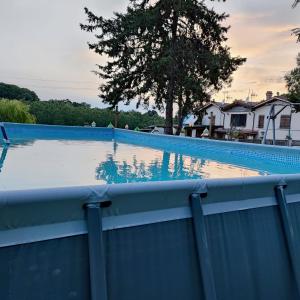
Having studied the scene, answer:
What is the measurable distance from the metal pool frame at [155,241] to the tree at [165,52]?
14029mm

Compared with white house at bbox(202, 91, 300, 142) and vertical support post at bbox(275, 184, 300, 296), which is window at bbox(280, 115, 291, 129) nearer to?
white house at bbox(202, 91, 300, 142)

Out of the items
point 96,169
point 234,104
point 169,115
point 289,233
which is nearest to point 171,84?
point 169,115

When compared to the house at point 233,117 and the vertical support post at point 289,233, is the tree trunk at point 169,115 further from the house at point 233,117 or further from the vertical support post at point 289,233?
the vertical support post at point 289,233

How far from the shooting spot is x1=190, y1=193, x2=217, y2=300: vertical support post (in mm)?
2033

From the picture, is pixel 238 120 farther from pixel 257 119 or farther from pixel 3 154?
pixel 3 154

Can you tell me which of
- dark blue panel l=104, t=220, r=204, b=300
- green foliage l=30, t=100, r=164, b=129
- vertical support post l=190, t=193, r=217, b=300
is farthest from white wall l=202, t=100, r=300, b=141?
dark blue panel l=104, t=220, r=204, b=300

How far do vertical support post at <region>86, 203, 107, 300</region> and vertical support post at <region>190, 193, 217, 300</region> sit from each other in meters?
0.61

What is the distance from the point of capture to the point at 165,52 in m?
16.7

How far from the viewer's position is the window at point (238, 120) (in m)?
32.8

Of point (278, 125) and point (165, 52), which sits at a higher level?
point (165, 52)

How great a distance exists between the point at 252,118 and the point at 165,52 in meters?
17.4

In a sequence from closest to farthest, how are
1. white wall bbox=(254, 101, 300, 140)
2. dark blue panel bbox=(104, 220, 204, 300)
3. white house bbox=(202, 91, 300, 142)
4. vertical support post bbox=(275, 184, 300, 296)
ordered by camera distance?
dark blue panel bbox=(104, 220, 204, 300), vertical support post bbox=(275, 184, 300, 296), white wall bbox=(254, 101, 300, 140), white house bbox=(202, 91, 300, 142)

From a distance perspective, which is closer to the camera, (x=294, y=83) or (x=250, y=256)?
(x=250, y=256)

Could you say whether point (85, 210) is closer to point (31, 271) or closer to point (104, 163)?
point (31, 271)
